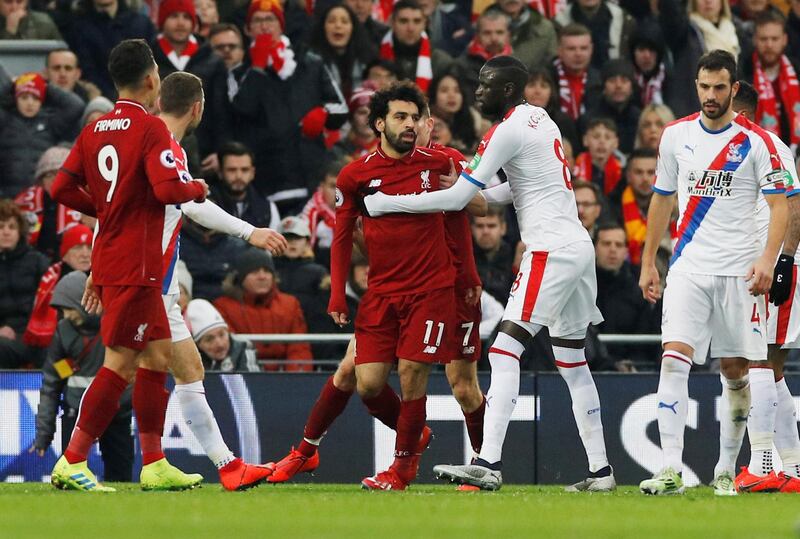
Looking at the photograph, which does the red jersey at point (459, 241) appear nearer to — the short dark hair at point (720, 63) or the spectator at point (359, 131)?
the short dark hair at point (720, 63)

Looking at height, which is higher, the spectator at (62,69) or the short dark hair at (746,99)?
the spectator at (62,69)

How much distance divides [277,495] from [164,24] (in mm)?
7698

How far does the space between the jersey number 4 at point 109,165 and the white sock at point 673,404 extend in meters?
3.37

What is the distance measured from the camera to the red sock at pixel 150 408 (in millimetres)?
9492

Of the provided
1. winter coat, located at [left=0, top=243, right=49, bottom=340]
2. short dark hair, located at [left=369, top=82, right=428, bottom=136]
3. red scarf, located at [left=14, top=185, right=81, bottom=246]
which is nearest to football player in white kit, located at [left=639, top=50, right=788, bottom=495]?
short dark hair, located at [left=369, top=82, right=428, bottom=136]

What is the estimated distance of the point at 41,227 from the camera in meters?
14.6

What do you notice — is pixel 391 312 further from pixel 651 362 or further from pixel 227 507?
pixel 651 362

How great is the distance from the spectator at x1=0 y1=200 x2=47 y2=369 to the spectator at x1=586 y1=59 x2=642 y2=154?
20.0ft

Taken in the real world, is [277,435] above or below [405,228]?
below

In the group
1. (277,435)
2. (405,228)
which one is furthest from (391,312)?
(277,435)

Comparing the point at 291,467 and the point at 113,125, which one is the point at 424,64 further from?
the point at 113,125

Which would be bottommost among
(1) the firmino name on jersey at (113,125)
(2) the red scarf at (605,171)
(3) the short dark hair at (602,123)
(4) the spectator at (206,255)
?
(4) the spectator at (206,255)

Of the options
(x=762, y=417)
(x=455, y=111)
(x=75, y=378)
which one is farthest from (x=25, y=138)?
(x=762, y=417)

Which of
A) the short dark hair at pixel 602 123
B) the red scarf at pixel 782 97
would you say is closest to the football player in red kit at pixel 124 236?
the short dark hair at pixel 602 123
